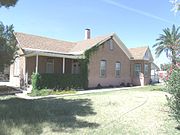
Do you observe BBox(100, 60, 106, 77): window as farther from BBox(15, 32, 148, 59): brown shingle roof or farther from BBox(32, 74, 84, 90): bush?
BBox(32, 74, 84, 90): bush

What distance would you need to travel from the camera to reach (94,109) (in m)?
10.7

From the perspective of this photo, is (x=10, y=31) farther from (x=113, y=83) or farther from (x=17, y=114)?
(x=113, y=83)

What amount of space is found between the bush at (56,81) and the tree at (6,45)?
5176 mm

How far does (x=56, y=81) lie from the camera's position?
823 inches

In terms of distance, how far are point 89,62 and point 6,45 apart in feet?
37.4

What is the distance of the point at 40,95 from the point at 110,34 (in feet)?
40.6

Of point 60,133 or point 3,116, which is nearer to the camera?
point 60,133

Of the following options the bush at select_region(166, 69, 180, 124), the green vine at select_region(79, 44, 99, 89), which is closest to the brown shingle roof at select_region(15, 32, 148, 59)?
the green vine at select_region(79, 44, 99, 89)

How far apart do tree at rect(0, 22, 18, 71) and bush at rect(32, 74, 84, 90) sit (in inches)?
204

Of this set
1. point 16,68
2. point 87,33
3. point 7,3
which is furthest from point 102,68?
point 7,3

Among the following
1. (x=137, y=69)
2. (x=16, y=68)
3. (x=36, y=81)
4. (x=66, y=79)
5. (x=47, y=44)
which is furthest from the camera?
(x=137, y=69)

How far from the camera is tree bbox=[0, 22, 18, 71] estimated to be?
44.3 ft

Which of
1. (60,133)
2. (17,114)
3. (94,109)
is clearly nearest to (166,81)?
(60,133)

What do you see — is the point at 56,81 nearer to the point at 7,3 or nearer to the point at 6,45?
the point at 6,45
